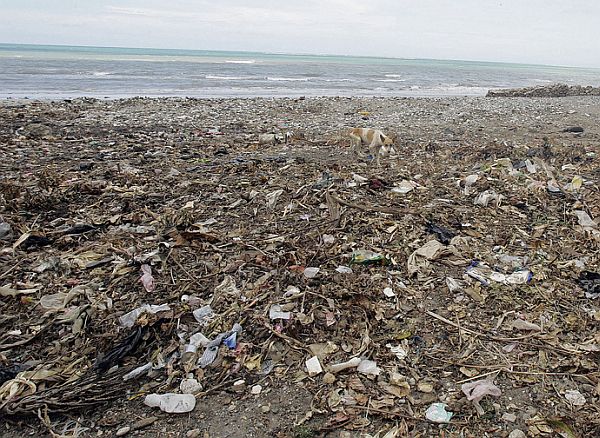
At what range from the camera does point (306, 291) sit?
120 inches

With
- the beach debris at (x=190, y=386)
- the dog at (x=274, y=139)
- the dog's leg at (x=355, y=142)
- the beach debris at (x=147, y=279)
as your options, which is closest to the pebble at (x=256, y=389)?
the beach debris at (x=190, y=386)

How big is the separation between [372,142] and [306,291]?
14.0 ft

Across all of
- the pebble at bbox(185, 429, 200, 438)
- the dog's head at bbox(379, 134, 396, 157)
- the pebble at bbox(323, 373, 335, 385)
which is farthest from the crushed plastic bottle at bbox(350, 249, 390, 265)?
the dog's head at bbox(379, 134, 396, 157)

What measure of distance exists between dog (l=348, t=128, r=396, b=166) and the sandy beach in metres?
0.65

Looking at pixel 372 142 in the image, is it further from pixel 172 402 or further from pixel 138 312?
pixel 172 402

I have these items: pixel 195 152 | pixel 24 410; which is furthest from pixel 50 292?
pixel 195 152

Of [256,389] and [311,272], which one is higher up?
[311,272]

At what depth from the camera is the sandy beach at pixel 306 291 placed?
7.28ft

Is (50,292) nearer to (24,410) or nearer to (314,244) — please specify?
(24,410)

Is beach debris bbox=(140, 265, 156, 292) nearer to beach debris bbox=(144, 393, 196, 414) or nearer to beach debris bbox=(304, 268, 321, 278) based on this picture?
beach debris bbox=(144, 393, 196, 414)

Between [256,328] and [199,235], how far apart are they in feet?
4.31

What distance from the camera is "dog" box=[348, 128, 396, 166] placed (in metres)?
6.71

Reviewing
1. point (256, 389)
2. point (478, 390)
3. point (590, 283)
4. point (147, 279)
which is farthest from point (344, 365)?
point (590, 283)

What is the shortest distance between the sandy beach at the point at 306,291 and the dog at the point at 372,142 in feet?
2.12
